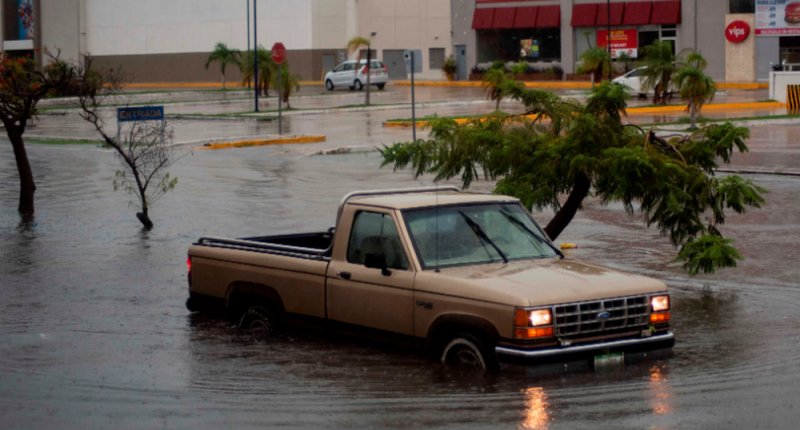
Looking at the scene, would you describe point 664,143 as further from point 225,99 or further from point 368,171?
point 225,99

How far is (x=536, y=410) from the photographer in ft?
22.3

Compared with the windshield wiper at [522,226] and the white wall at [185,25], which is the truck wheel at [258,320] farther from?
the white wall at [185,25]

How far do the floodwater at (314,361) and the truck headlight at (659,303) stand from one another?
1.43 ft

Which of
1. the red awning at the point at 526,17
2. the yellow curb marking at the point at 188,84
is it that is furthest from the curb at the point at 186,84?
the red awning at the point at 526,17

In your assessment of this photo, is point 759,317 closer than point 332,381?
No

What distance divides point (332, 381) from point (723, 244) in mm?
5146

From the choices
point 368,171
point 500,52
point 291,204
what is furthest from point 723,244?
point 500,52

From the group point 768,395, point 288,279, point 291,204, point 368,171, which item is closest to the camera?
point 768,395

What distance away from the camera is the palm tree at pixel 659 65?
40.8m

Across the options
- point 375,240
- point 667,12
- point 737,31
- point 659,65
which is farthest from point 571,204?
point 667,12

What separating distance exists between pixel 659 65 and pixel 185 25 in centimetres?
5424

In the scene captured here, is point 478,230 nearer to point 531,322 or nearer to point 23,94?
point 531,322

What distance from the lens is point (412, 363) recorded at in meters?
8.11

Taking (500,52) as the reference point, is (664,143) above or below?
below
